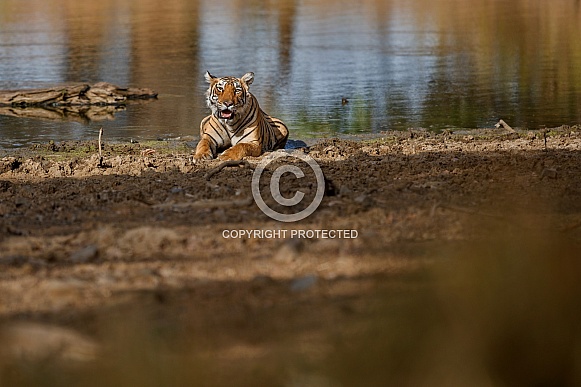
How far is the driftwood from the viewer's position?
15.6m

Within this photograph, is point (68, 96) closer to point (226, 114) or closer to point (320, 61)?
point (226, 114)

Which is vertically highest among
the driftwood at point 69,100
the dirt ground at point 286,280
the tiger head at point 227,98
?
the tiger head at point 227,98

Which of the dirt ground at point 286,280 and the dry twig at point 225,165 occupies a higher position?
the dry twig at point 225,165

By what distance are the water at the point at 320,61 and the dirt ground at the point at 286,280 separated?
5.71 meters

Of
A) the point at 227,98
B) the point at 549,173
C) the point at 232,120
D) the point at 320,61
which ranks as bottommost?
the point at 549,173

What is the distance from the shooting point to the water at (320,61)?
14.5m

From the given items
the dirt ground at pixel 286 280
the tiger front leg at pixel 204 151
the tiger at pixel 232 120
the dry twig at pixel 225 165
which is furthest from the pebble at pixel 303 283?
the tiger at pixel 232 120

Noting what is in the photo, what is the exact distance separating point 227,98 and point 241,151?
2.41ft

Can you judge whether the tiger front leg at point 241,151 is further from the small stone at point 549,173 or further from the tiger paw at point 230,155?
the small stone at point 549,173

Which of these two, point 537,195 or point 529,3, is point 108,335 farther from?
point 529,3

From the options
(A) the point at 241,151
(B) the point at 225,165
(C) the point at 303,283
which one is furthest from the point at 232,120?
(C) the point at 303,283

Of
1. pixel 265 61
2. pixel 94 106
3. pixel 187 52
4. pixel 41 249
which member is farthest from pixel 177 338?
pixel 187 52

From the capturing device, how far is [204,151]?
11.0 metres

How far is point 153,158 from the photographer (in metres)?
10.6
